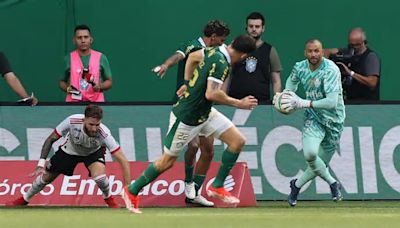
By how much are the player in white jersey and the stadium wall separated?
2929mm

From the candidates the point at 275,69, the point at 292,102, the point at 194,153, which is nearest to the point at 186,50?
the point at 194,153

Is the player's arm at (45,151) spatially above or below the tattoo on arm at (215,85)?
below

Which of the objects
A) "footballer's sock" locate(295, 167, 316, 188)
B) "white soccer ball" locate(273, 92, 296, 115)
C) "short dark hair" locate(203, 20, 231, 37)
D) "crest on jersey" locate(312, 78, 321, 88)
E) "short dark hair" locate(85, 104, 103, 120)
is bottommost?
"footballer's sock" locate(295, 167, 316, 188)

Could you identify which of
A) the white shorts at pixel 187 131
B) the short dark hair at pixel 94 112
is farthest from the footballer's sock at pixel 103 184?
the white shorts at pixel 187 131

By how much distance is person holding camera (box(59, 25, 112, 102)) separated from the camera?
17.1 meters

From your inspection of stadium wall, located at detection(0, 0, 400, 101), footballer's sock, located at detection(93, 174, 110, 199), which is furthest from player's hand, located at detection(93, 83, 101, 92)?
stadium wall, located at detection(0, 0, 400, 101)

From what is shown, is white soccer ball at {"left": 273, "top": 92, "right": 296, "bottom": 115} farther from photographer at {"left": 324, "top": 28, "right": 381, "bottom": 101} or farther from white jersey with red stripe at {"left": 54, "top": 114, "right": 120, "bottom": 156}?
white jersey with red stripe at {"left": 54, "top": 114, "right": 120, "bottom": 156}

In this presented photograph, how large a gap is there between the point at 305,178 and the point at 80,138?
268 centimetres

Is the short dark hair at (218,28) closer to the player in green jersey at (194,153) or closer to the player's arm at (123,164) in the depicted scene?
the player in green jersey at (194,153)

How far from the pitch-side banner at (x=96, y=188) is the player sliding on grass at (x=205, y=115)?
1079 millimetres

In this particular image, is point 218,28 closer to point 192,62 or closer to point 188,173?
point 192,62

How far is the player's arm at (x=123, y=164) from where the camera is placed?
15125 millimetres
